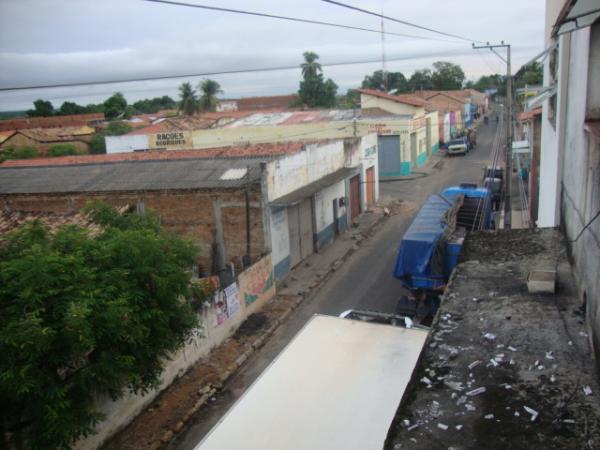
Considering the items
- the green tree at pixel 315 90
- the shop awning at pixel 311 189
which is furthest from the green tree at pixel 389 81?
the shop awning at pixel 311 189

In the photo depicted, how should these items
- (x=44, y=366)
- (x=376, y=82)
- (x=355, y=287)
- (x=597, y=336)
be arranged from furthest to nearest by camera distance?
(x=376, y=82) < (x=355, y=287) < (x=44, y=366) < (x=597, y=336)

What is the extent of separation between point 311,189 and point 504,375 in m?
14.1

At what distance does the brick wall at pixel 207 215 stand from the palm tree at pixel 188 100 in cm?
3756

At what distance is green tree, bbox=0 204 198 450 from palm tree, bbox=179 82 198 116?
46.1 meters

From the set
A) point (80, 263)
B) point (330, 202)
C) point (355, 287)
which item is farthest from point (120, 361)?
point (330, 202)

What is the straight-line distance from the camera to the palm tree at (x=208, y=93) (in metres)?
53.3

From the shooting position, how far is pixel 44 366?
6.65 metres

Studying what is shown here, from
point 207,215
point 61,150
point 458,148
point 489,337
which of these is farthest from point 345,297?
point 458,148

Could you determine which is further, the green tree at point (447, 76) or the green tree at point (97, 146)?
the green tree at point (447, 76)

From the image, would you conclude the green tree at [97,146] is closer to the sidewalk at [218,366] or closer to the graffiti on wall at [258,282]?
the sidewalk at [218,366]

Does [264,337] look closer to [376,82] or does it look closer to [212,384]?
[212,384]

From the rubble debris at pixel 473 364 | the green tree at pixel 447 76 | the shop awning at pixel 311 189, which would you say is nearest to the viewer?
the rubble debris at pixel 473 364

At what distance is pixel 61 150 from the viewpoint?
34594 mm

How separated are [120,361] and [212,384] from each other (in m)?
3.82
